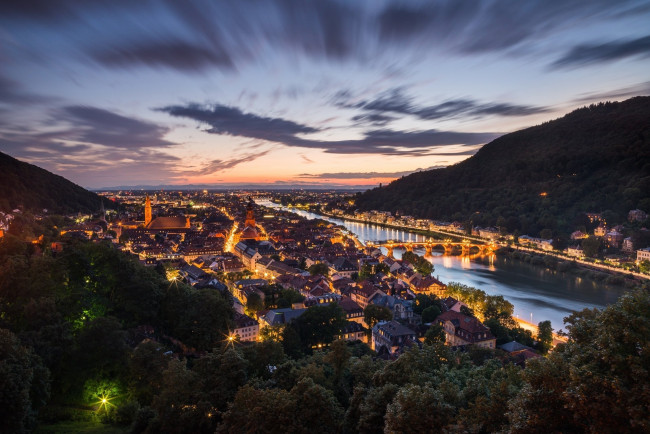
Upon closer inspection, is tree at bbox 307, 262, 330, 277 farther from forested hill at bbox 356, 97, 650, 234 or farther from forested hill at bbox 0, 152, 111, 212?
forested hill at bbox 0, 152, 111, 212

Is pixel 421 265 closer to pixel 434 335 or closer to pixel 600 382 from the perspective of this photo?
pixel 434 335

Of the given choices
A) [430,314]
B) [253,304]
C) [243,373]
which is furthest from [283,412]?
[430,314]

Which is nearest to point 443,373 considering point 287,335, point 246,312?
point 287,335

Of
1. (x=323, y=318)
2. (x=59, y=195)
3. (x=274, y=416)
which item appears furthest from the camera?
(x=59, y=195)

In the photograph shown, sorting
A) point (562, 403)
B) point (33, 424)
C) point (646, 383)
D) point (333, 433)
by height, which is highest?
point (646, 383)

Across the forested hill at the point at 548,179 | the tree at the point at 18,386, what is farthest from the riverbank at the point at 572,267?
the tree at the point at 18,386

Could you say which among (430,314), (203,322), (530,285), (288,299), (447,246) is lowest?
(530,285)

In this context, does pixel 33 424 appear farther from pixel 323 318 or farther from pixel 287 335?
pixel 323 318
